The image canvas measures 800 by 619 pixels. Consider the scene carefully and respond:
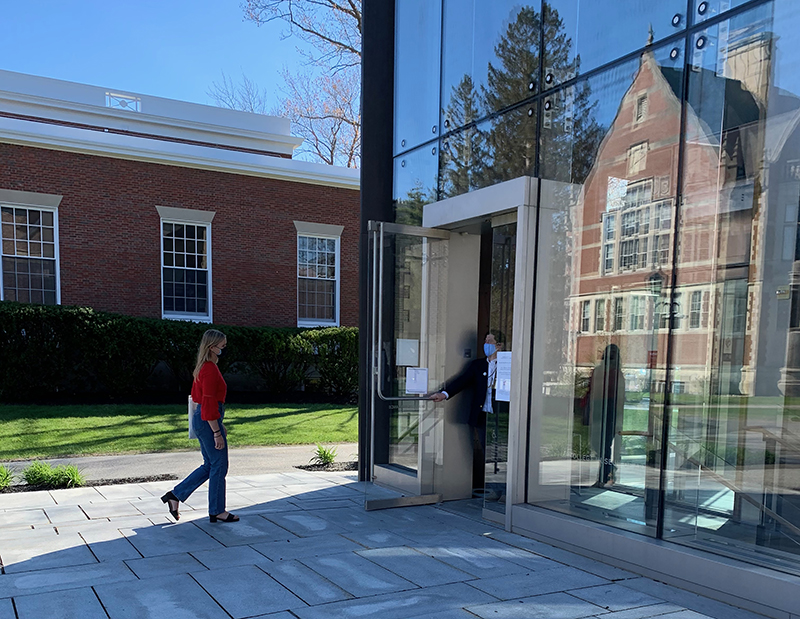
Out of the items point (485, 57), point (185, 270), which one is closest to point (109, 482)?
point (485, 57)

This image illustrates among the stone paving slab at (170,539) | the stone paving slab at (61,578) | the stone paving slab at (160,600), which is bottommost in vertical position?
the stone paving slab at (170,539)

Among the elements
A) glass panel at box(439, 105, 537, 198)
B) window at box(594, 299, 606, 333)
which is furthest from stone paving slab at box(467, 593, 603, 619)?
glass panel at box(439, 105, 537, 198)

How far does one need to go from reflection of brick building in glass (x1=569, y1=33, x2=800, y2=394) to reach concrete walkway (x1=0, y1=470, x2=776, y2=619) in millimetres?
1670

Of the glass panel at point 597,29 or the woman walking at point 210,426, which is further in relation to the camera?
the woman walking at point 210,426

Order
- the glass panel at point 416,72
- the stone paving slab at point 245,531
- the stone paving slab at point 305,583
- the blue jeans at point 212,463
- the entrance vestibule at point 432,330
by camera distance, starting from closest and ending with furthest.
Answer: the stone paving slab at point 305,583
the stone paving slab at point 245,531
the blue jeans at point 212,463
the entrance vestibule at point 432,330
the glass panel at point 416,72

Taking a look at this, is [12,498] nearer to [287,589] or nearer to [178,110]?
[287,589]

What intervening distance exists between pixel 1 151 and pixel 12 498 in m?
11.6

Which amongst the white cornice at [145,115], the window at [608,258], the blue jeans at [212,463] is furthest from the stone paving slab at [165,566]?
the white cornice at [145,115]

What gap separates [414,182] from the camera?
808 centimetres

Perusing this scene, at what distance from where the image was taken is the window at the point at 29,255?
15805 mm

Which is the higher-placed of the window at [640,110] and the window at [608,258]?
the window at [640,110]

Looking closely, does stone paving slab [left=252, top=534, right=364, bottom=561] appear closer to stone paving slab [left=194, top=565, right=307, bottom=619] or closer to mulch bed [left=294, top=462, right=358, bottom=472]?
stone paving slab [left=194, top=565, right=307, bottom=619]

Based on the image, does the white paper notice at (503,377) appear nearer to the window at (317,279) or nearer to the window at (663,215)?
the window at (663,215)

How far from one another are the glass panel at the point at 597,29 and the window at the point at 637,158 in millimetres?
819
